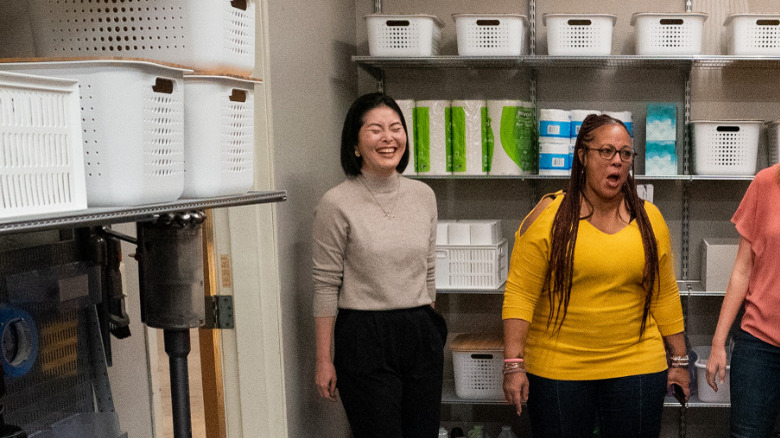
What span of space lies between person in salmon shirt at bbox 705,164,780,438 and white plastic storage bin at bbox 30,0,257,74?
1.71m

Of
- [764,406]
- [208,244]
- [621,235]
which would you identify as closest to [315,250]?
[208,244]

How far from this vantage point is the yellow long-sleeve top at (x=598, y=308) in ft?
6.88

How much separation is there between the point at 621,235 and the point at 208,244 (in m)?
1.18

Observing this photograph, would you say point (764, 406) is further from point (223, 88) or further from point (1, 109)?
point (1, 109)

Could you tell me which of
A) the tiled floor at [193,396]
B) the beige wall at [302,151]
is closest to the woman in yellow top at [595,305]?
the beige wall at [302,151]

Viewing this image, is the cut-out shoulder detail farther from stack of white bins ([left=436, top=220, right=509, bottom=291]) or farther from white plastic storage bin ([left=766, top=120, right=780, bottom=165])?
white plastic storage bin ([left=766, top=120, right=780, bottom=165])

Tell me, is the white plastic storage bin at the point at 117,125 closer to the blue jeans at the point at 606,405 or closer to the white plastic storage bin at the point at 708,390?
the blue jeans at the point at 606,405

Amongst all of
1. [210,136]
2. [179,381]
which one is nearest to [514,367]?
[179,381]

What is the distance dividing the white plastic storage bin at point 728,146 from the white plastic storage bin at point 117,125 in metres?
2.43

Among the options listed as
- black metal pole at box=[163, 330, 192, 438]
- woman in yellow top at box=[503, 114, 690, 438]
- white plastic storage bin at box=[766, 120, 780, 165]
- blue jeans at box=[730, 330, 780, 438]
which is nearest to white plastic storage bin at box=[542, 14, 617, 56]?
white plastic storage bin at box=[766, 120, 780, 165]

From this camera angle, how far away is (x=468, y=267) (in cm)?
310

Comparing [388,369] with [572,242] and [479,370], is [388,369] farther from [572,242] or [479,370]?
[479,370]

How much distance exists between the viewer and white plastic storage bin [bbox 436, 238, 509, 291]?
307 centimetres

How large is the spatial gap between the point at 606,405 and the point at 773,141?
1.51 m
